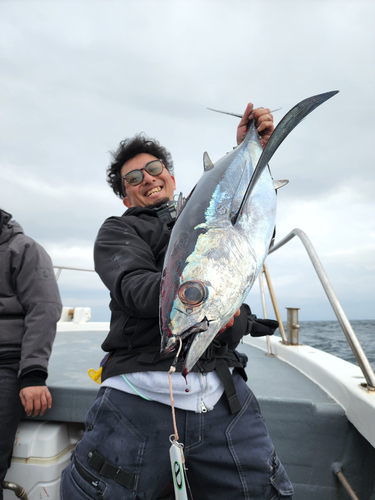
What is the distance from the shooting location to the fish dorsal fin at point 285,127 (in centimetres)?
89

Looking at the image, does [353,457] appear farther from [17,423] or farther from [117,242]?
[17,423]

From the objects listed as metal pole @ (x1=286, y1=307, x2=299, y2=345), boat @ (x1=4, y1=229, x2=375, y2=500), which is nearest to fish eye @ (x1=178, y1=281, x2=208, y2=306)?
boat @ (x1=4, y1=229, x2=375, y2=500)

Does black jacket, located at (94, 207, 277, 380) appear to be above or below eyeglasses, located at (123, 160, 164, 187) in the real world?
below

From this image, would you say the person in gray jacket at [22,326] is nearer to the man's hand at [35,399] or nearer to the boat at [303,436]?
the man's hand at [35,399]

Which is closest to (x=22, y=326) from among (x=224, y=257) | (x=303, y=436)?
(x=224, y=257)

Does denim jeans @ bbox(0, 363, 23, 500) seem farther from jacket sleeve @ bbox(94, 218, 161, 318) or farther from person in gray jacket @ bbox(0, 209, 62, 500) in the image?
jacket sleeve @ bbox(94, 218, 161, 318)

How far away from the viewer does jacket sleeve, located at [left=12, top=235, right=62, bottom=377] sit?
1.61 m

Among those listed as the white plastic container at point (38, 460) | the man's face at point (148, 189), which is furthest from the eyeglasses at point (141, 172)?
the white plastic container at point (38, 460)

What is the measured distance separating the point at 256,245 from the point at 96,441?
820 millimetres

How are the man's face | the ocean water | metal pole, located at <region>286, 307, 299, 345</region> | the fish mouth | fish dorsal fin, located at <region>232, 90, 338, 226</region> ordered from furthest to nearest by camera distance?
the ocean water < metal pole, located at <region>286, 307, 299, 345</region> < the man's face < fish dorsal fin, located at <region>232, 90, 338, 226</region> < the fish mouth

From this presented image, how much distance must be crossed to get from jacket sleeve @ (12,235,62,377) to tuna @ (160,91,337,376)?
46.6 inches

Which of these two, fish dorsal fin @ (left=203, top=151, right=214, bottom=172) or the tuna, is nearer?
the tuna

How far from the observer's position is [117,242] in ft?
3.83

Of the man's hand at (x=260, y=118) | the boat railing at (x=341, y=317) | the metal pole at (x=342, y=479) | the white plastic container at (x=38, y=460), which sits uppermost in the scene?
Result: the man's hand at (x=260, y=118)
